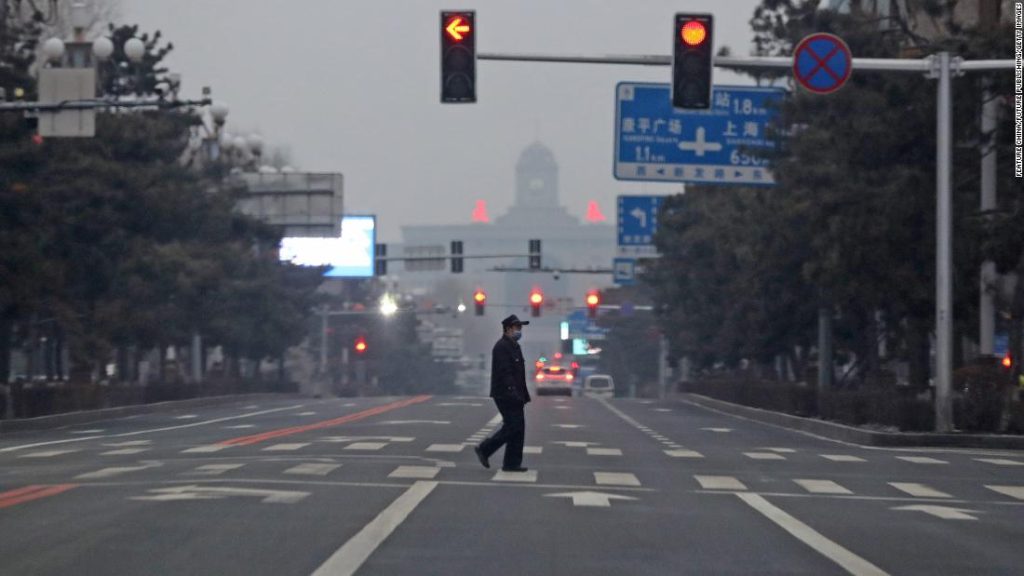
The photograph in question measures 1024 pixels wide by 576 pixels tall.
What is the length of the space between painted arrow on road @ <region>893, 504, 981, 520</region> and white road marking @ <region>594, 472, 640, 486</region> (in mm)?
3412

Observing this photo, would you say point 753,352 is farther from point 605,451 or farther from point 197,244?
point 605,451

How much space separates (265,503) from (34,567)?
457 centimetres

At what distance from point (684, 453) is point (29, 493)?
1205 centimetres

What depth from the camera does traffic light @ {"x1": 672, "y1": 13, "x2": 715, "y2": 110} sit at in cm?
2539

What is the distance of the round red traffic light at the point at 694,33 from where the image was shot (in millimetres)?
25344

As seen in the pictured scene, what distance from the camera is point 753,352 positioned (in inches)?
2410

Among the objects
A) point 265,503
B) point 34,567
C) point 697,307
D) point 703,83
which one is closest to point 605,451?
point 703,83

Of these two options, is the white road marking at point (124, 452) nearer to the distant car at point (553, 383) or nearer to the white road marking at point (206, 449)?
the white road marking at point (206, 449)

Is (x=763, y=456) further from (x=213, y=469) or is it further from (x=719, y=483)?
(x=213, y=469)

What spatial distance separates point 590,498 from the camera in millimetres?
17516

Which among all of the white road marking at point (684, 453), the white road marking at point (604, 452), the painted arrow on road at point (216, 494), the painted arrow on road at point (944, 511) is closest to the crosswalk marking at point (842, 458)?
the white road marking at point (684, 453)

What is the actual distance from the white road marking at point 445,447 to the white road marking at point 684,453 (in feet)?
9.94

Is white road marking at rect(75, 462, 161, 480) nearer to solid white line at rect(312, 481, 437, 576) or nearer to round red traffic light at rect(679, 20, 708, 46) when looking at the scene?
solid white line at rect(312, 481, 437, 576)

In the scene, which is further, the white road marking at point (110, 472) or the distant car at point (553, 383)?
the distant car at point (553, 383)
